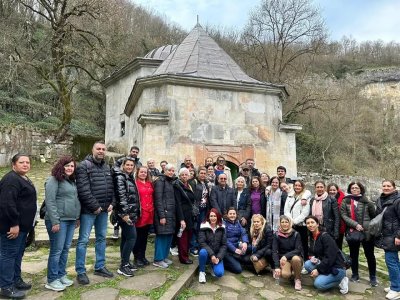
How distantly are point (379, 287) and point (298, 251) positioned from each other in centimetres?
143

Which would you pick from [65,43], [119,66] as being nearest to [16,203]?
[65,43]

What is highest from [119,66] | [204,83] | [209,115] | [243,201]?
[119,66]

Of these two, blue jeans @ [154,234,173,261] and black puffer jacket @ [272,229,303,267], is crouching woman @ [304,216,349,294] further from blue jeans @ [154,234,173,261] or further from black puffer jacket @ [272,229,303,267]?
blue jeans @ [154,234,173,261]

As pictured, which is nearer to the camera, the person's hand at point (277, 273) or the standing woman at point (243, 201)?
the person's hand at point (277, 273)

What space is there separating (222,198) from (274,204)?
3.09ft

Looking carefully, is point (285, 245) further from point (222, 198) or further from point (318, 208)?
point (222, 198)

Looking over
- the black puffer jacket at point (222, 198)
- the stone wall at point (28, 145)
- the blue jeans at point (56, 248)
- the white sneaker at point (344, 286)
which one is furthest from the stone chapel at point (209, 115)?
the stone wall at point (28, 145)

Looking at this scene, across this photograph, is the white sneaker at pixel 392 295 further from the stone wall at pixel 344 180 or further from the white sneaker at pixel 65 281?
the stone wall at pixel 344 180

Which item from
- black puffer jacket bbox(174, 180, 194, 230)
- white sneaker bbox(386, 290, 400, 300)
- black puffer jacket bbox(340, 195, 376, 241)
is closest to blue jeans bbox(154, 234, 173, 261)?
black puffer jacket bbox(174, 180, 194, 230)

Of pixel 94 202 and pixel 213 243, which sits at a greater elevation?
pixel 94 202

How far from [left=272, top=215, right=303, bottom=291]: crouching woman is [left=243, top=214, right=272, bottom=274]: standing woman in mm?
158

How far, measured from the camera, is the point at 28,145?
15469mm

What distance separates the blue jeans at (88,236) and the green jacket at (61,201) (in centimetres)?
20

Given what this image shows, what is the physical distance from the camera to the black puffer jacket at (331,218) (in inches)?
214
